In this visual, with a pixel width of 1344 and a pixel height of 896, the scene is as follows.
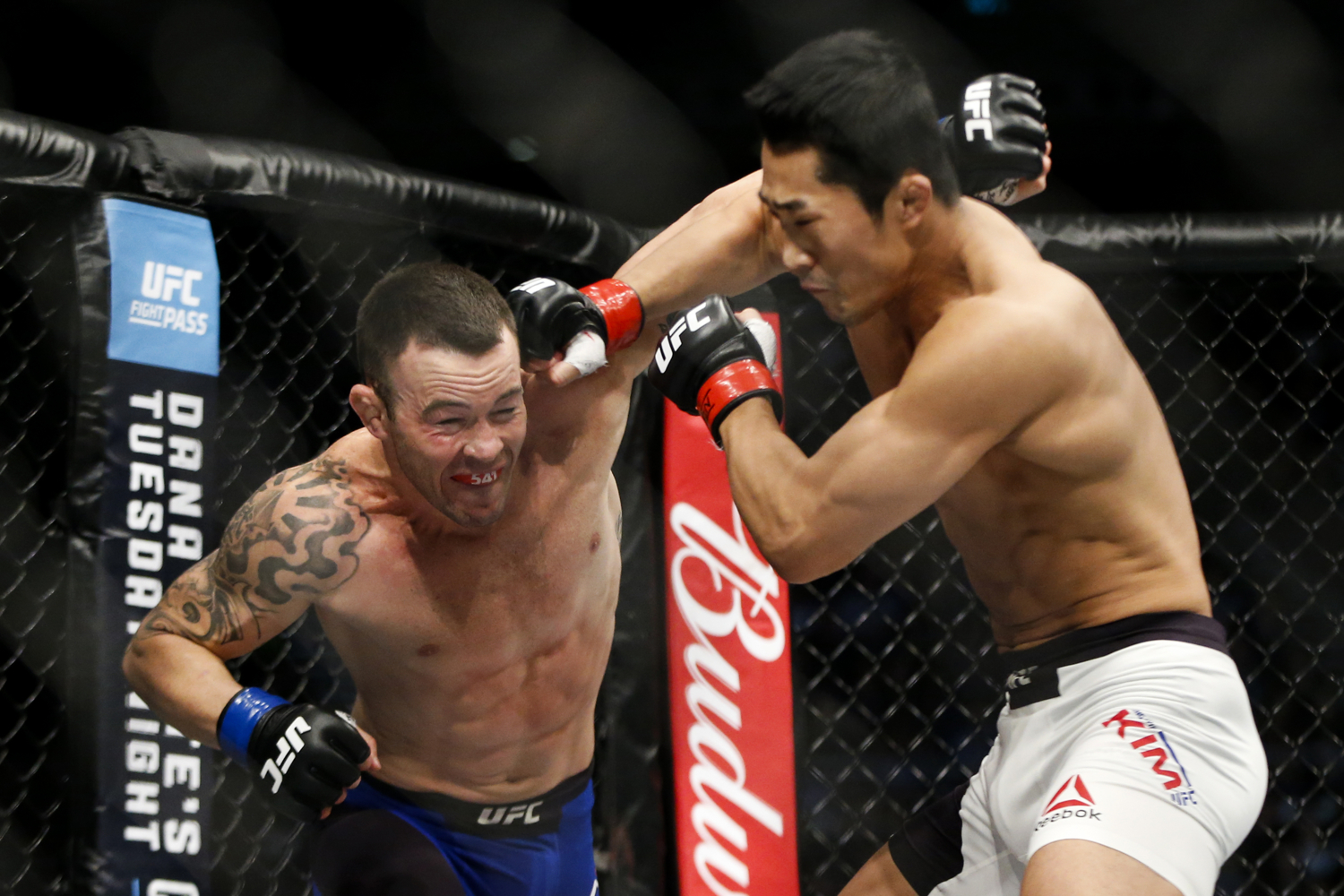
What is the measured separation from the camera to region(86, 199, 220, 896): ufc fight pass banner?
1.61 m

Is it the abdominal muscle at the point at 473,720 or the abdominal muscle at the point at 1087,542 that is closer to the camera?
the abdominal muscle at the point at 1087,542

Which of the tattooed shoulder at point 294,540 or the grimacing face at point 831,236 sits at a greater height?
the grimacing face at point 831,236

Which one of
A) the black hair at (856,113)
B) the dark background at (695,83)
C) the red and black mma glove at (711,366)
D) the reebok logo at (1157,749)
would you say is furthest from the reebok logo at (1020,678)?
the dark background at (695,83)

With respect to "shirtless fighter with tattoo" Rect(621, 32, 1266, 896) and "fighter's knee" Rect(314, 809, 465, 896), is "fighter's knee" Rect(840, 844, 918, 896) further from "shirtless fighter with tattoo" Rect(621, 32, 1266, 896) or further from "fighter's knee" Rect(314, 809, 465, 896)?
"fighter's knee" Rect(314, 809, 465, 896)

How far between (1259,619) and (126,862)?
8.06 ft

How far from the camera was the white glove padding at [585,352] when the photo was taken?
1405 mm

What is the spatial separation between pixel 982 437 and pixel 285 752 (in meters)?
0.78

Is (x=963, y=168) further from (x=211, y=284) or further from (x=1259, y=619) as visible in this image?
(x=1259, y=619)

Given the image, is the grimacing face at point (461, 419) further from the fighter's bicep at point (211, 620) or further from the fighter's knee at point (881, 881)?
the fighter's knee at point (881, 881)

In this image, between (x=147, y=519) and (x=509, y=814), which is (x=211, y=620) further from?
(x=509, y=814)

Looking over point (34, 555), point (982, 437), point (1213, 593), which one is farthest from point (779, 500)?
point (1213, 593)

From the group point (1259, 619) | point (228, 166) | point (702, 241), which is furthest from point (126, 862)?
point (1259, 619)

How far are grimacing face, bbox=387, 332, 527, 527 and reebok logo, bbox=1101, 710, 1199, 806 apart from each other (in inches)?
28.0

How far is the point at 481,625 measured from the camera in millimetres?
1552
